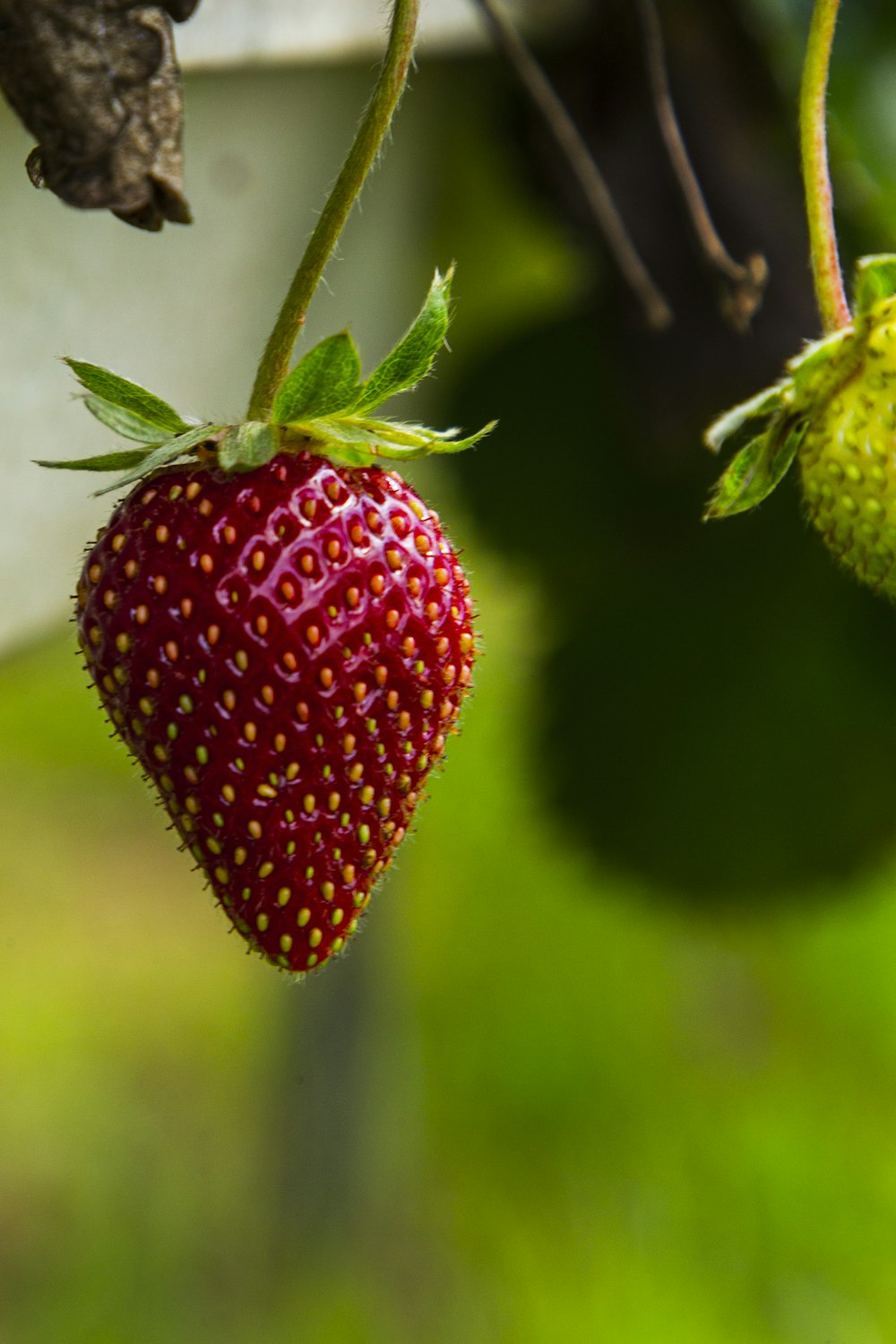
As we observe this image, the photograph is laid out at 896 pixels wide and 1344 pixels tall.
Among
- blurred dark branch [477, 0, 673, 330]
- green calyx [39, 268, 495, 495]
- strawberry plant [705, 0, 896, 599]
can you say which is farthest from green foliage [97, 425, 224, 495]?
blurred dark branch [477, 0, 673, 330]

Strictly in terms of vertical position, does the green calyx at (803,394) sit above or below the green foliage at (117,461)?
below

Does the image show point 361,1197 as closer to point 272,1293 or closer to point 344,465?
point 272,1293

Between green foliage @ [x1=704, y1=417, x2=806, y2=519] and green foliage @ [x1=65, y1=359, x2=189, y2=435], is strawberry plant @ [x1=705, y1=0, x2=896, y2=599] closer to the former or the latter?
green foliage @ [x1=704, y1=417, x2=806, y2=519]

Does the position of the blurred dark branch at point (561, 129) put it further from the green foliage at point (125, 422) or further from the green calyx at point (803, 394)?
the green foliage at point (125, 422)

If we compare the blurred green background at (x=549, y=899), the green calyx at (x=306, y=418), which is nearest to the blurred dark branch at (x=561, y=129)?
the blurred green background at (x=549, y=899)

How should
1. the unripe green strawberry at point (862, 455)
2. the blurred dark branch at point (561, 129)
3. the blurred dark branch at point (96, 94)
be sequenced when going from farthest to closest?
the blurred dark branch at point (561, 129) < the unripe green strawberry at point (862, 455) < the blurred dark branch at point (96, 94)

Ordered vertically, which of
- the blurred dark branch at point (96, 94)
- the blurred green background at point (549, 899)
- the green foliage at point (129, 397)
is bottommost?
the blurred green background at point (549, 899)

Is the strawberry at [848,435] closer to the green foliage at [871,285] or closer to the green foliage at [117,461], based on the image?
the green foliage at [871,285]

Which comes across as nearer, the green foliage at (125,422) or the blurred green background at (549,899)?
the green foliage at (125,422)

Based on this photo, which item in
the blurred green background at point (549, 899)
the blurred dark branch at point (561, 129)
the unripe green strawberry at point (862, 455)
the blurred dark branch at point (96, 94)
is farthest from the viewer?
the blurred green background at point (549, 899)

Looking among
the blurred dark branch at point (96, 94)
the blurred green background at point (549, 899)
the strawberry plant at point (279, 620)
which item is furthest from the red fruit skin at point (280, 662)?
the blurred green background at point (549, 899)
